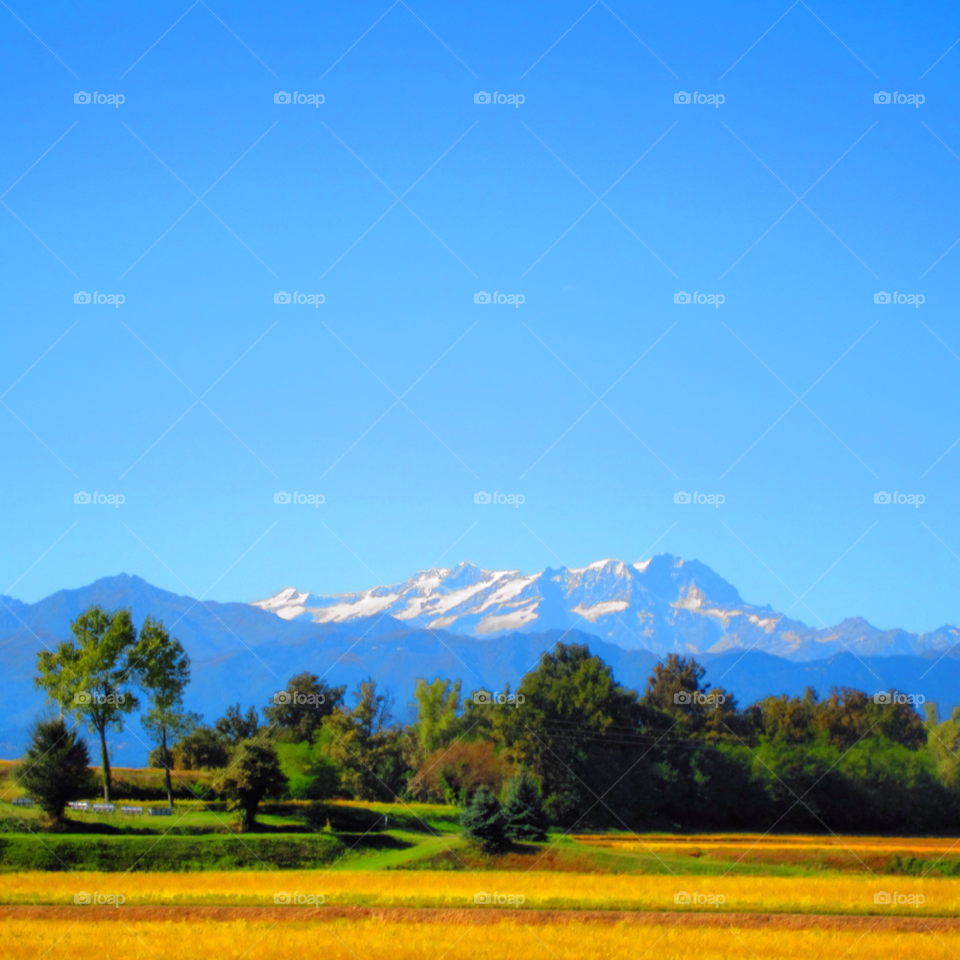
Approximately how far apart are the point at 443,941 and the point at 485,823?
22200 mm

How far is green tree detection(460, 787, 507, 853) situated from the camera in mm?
55906

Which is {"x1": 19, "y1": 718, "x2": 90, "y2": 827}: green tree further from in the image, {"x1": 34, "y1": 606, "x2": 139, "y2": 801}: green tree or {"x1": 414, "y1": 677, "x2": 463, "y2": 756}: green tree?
{"x1": 414, "y1": 677, "x2": 463, "y2": 756}: green tree

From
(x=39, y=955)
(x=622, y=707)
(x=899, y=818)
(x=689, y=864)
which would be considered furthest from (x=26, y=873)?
(x=899, y=818)

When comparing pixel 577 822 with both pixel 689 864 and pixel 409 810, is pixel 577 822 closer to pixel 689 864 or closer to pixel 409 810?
pixel 409 810

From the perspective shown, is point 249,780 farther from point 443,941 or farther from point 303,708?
point 303,708

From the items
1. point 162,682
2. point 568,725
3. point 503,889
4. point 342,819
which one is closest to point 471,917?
point 503,889

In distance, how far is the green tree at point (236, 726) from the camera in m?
70.0

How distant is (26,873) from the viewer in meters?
47.2

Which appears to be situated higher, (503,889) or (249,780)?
(249,780)

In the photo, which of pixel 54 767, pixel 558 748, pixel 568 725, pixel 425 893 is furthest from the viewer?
pixel 568 725

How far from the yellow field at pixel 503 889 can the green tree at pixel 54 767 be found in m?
7.00

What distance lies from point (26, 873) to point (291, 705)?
143ft

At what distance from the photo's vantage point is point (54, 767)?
177 feet

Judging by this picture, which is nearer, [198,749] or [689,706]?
[198,749]
